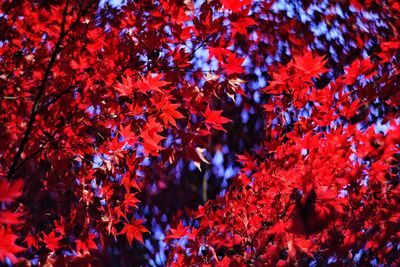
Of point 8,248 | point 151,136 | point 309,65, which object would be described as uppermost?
point 309,65

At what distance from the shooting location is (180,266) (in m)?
4.34

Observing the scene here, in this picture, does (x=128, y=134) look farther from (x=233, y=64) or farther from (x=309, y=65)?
(x=309, y=65)

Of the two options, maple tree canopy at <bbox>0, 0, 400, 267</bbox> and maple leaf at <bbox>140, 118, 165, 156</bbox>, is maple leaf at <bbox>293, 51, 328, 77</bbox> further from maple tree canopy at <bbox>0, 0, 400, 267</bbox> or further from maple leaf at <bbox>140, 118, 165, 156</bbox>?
maple leaf at <bbox>140, 118, 165, 156</bbox>

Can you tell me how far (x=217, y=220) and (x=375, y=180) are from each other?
4.80 ft

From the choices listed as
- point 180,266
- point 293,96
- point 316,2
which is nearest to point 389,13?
point 316,2

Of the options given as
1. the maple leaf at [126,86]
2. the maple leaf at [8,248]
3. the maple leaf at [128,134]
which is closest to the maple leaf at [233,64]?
the maple leaf at [126,86]

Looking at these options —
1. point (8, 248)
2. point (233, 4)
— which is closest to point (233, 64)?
point (233, 4)

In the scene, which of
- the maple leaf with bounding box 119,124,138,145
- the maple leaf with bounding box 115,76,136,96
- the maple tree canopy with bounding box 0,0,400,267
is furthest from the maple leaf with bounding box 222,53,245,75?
the maple leaf with bounding box 119,124,138,145

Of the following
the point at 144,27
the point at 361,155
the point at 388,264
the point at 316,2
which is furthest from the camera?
the point at 316,2

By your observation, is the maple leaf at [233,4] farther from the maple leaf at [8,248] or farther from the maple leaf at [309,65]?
the maple leaf at [8,248]

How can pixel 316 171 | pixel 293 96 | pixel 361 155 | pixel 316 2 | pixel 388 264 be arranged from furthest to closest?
pixel 316 2
pixel 388 264
pixel 293 96
pixel 316 171
pixel 361 155

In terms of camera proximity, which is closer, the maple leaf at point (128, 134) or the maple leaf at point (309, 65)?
the maple leaf at point (128, 134)

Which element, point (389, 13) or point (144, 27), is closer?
point (144, 27)

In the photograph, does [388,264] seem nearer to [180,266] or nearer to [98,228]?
[180,266]
